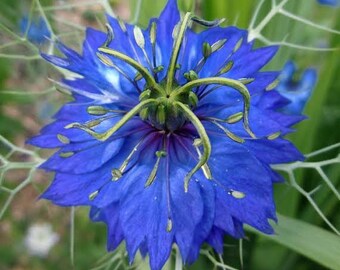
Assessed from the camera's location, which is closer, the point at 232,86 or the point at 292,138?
the point at 232,86

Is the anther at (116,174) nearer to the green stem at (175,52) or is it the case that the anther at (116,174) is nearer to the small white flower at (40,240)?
the green stem at (175,52)

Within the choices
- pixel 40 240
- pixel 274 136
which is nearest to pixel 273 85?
pixel 274 136

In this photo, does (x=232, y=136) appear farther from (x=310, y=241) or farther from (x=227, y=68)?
(x=310, y=241)

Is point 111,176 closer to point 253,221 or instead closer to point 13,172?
point 253,221

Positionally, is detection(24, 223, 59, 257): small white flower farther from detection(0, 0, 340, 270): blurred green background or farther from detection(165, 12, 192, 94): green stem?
detection(165, 12, 192, 94): green stem

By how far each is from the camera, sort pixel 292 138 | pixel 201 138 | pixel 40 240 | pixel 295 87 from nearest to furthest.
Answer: pixel 201 138
pixel 292 138
pixel 295 87
pixel 40 240

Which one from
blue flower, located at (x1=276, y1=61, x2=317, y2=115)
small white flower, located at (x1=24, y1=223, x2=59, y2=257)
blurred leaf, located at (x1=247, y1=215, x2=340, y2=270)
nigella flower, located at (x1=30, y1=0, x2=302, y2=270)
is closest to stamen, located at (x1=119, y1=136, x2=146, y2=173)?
nigella flower, located at (x1=30, y1=0, x2=302, y2=270)

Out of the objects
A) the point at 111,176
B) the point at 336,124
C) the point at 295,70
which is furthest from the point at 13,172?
the point at 111,176
